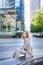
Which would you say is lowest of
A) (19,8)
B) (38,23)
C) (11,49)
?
(38,23)

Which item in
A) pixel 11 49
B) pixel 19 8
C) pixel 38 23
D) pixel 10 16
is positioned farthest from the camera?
pixel 38 23

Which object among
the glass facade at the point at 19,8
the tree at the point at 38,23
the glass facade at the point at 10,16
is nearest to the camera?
the glass facade at the point at 10,16

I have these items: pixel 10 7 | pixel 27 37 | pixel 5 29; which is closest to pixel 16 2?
pixel 10 7

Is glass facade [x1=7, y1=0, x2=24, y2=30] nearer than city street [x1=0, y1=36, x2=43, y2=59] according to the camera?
No

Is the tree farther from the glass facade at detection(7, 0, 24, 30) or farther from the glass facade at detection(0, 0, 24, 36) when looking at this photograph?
the glass facade at detection(0, 0, 24, 36)

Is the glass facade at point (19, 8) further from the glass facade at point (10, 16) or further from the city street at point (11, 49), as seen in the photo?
the city street at point (11, 49)

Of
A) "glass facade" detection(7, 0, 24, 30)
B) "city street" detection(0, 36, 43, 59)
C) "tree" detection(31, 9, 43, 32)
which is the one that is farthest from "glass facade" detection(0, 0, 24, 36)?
"city street" detection(0, 36, 43, 59)

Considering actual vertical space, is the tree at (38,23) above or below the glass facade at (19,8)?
below

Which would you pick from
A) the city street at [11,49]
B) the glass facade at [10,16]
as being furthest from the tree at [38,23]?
the city street at [11,49]

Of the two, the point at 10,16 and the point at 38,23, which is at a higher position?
the point at 10,16

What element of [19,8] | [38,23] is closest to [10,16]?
[19,8]

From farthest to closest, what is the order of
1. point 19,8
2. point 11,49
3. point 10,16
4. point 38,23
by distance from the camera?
point 38,23 < point 19,8 < point 10,16 < point 11,49

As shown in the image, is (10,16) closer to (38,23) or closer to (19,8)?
(19,8)

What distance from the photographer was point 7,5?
130ft
